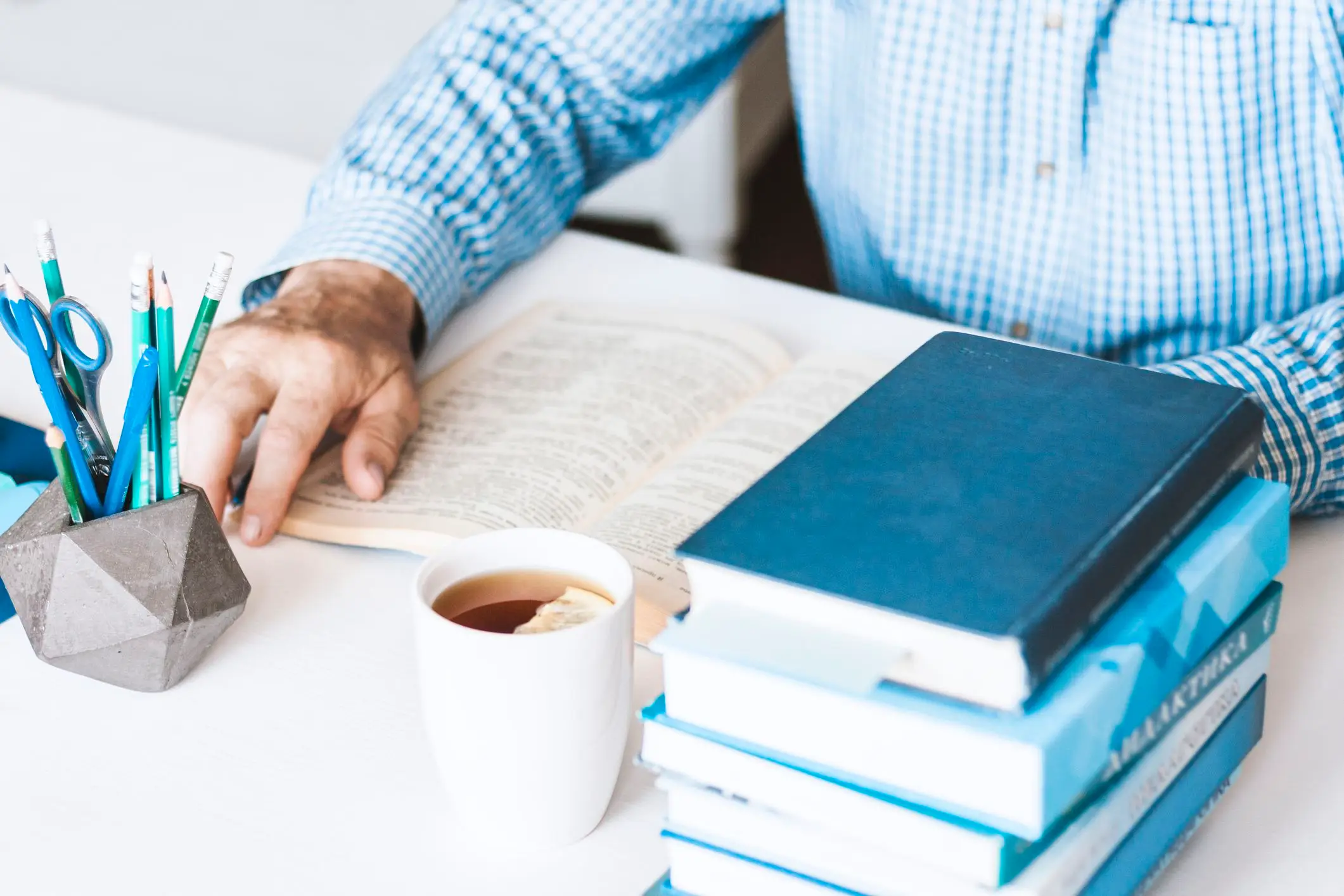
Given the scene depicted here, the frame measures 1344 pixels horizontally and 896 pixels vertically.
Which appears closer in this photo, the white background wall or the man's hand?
the man's hand

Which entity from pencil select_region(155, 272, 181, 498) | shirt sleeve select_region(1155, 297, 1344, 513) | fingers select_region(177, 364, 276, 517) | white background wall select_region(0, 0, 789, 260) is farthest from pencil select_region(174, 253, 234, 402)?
white background wall select_region(0, 0, 789, 260)

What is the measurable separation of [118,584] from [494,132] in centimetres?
55

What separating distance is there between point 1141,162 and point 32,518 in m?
0.77

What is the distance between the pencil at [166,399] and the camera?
1.87 ft

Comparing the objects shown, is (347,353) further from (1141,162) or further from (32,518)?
(1141,162)

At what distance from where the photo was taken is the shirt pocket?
0.97 metres

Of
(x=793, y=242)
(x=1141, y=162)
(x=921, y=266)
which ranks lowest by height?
(x=793, y=242)

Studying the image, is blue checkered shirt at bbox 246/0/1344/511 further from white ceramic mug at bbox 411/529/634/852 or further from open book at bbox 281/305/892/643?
white ceramic mug at bbox 411/529/634/852

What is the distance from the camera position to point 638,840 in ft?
1.83

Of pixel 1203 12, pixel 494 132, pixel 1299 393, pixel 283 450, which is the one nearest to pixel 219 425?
pixel 283 450

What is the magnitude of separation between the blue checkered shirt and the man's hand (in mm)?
50

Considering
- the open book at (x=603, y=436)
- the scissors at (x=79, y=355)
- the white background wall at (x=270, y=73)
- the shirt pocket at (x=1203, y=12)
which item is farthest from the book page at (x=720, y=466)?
the white background wall at (x=270, y=73)

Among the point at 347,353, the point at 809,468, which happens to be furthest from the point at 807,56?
the point at 809,468

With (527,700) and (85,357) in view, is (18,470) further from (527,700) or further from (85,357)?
(527,700)
